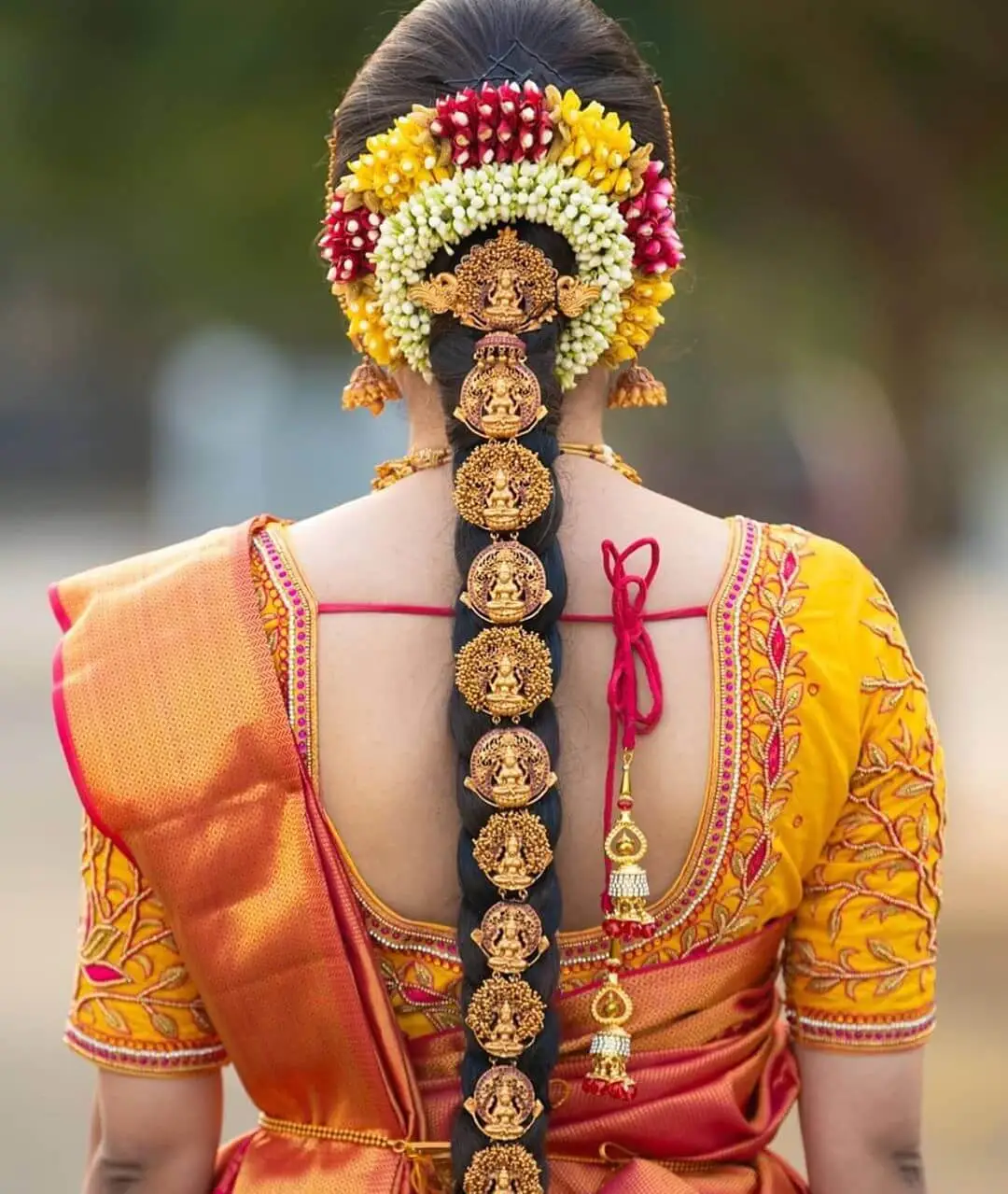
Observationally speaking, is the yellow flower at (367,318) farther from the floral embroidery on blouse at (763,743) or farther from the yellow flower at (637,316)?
the floral embroidery on blouse at (763,743)

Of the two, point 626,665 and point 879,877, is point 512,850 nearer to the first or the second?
point 626,665

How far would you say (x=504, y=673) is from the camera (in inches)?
69.7

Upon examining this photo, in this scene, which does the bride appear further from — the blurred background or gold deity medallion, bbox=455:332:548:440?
the blurred background

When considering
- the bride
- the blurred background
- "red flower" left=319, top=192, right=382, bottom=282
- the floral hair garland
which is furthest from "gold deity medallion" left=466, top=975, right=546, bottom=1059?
the blurred background

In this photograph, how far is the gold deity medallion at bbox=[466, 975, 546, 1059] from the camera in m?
1.80

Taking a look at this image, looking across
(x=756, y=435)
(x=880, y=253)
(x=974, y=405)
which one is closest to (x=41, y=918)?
(x=880, y=253)

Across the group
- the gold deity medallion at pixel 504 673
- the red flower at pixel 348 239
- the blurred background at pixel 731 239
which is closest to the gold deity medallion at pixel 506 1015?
the gold deity medallion at pixel 504 673

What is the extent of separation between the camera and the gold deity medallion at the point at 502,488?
1796 mm

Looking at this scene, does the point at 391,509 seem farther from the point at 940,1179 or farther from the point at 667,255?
the point at 940,1179

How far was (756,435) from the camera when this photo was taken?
20578 millimetres

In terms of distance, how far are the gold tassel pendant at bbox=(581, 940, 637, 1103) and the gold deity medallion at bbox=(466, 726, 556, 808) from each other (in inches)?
7.5

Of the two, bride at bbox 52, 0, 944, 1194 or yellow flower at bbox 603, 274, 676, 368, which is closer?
bride at bbox 52, 0, 944, 1194

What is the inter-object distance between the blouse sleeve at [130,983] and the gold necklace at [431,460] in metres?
0.47

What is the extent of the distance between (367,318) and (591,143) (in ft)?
0.98
